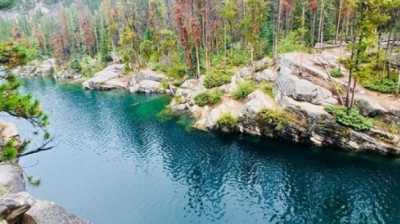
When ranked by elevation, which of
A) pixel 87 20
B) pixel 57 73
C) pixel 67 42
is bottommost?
pixel 57 73

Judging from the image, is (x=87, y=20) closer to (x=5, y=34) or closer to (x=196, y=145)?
(x=5, y=34)

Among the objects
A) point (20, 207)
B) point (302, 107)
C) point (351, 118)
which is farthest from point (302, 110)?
point (20, 207)

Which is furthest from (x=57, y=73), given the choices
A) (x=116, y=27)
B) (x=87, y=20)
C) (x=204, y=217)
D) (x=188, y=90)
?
(x=204, y=217)

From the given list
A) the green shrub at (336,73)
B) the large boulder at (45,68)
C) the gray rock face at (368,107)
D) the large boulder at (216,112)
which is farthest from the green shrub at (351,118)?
the large boulder at (45,68)

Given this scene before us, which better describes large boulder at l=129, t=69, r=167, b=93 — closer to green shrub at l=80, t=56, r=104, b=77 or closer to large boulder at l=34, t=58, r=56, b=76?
green shrub at l=80, t=56, r=104, b=77

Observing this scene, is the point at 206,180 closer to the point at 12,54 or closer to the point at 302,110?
the point at 302,110

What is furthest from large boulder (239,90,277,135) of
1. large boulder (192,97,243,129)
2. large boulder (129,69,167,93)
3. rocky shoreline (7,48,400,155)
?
large boulder (129,69,167,93)
